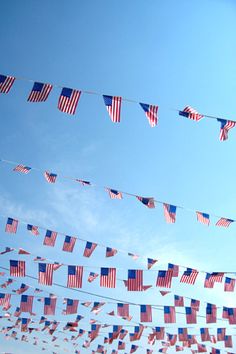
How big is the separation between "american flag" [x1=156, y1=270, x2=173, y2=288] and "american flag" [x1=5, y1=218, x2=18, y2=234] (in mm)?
6253

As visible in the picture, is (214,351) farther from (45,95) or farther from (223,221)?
(45,95)

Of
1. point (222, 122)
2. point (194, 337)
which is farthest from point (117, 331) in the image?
point (222, 122)

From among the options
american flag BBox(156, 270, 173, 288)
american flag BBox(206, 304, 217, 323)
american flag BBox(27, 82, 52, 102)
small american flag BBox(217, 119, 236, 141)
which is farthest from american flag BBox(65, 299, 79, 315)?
small american flag BBox(217, 119, 236, 141)

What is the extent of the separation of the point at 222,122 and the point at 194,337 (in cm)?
1383

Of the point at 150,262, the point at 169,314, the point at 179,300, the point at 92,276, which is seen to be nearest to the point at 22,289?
the point at 92,276

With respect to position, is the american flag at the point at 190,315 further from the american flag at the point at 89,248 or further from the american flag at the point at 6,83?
the american flag at the point at 6,83

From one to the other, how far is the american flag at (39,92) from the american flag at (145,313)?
10987 millimetres

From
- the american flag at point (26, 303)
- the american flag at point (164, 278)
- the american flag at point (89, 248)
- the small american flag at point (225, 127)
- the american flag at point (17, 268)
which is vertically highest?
the small american flag at point (225, 127)

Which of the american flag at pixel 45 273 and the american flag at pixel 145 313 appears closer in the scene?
the american flag at pixel 45 273

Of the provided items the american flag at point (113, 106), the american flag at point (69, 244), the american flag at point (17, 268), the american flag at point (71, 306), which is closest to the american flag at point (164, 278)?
the american flag at point (69, 244)

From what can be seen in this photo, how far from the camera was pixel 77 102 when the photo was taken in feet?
28.6

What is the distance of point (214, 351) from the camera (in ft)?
58.4

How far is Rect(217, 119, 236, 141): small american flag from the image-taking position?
8578mm

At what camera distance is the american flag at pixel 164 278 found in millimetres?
12953
